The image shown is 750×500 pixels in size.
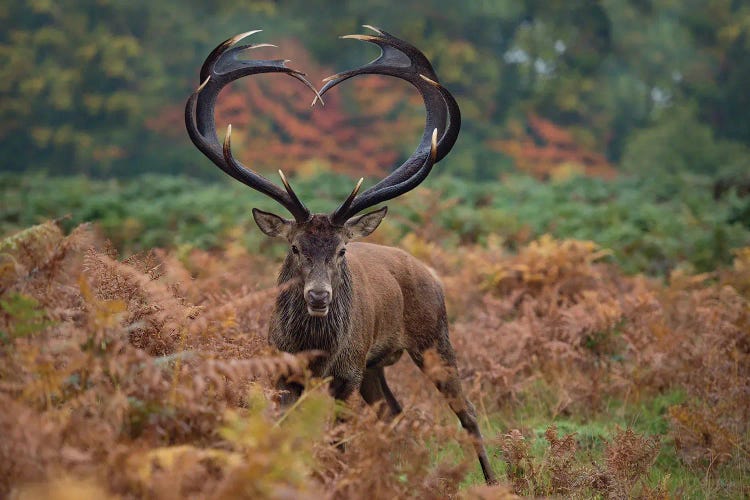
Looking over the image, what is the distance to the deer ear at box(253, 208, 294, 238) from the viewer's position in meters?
6.28

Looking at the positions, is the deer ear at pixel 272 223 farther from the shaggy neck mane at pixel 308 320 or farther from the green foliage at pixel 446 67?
the green foliage at pixel 446 67

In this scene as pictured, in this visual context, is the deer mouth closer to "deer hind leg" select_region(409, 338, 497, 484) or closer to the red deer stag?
the red deer stag

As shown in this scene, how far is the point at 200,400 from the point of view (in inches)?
146

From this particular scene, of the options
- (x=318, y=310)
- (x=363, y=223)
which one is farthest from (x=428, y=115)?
(x=318, y=310)

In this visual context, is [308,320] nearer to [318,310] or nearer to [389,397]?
[318,310]

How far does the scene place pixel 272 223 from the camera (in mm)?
6320

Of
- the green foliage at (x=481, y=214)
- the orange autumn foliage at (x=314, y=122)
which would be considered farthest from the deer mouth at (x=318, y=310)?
the orange autumn foliage at (x=314, y=122)

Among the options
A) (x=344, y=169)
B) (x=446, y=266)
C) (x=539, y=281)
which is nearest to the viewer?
(x=539, y=281)

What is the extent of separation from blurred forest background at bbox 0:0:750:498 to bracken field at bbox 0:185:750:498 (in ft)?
0.07

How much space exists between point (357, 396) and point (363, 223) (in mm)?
2496

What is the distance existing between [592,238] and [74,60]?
28029mm

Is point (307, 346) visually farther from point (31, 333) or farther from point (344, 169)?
point (344, 169)

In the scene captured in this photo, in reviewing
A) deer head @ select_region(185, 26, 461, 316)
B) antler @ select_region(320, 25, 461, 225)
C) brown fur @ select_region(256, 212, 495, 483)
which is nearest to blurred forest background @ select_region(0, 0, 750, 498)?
brown fur @ select_region(256, 212, 495, 483)

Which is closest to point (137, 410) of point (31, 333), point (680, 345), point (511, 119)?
point (31, 333)
